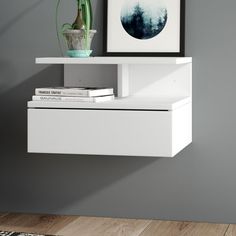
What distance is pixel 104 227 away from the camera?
11.3 feet

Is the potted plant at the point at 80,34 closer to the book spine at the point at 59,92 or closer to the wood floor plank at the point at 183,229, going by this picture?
the book spine at the point at 59,92

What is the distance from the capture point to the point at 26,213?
147 inches

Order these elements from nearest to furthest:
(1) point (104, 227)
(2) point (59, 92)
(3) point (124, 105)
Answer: (3) point (124, 105), (2) point (59, 92), (1) point (104, 227)

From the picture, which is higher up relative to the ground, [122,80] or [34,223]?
[122,80]

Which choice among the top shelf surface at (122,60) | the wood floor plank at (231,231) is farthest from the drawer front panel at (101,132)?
the wood floor plank at (231,231)

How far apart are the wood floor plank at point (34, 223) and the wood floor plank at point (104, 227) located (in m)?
0.05

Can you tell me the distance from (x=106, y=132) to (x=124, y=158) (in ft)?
1.69

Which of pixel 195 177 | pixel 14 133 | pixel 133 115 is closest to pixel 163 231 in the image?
pixel 195 177

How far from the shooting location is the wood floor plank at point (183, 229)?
10.9ft

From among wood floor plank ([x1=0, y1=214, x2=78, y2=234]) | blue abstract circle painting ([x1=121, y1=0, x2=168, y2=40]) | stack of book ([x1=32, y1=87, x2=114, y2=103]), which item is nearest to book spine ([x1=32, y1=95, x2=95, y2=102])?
stack of book ([x1=32, y1=87, x2=114, y2=103])

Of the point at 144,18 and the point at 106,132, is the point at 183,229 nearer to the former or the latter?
the point at 106,132

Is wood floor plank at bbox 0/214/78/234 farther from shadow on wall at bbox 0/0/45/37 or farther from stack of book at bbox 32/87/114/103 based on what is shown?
shadow on wall at bbox 0/0/45/37

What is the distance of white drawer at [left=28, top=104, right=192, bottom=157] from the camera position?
3.06 metres

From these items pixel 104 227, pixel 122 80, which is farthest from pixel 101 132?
pixel 104 227
